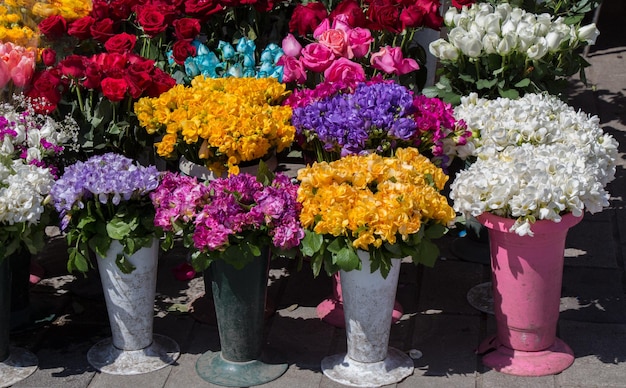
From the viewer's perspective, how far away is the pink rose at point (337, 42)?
475 centimetres

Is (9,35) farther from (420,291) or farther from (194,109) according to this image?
(420,291)

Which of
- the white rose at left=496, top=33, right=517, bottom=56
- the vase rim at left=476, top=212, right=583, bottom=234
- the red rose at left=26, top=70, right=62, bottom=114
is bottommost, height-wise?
the vase rim at left=476, top=212, right=583, bottom=234

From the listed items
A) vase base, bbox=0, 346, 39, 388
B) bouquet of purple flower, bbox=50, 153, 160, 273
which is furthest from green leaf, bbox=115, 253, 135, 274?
vase base, bbox=0, 346, 39, 388

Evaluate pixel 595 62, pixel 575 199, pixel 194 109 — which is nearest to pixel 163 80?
pixel 194 109

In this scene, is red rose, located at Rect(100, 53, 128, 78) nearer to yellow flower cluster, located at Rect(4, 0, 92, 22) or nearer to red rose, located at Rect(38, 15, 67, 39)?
red rose, located at Rect(38, 15, 67, 39)

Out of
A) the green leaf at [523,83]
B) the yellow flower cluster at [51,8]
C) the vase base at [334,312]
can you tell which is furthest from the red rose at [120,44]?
the green leaf at [523,83]

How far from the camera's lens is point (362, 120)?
4242 mm

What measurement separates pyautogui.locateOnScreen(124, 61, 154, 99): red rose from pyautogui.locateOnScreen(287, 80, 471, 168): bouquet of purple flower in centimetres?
66

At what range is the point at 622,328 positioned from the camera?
456 cm

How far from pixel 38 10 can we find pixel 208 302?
1.63 metres

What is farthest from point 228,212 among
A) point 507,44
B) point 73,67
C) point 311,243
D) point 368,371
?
point 507,44

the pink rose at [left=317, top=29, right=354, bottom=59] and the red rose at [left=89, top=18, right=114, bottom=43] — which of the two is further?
the red rose at [left=89, top=18, right=114, bottom=43]

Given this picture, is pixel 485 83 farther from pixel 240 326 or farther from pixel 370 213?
pixel 240 326

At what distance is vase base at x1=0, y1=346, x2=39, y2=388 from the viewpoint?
4.35 metres
